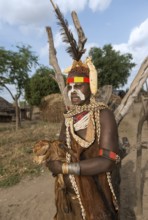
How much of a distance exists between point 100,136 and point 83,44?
85 centimetres

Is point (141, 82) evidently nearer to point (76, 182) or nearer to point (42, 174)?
point (76, 182)

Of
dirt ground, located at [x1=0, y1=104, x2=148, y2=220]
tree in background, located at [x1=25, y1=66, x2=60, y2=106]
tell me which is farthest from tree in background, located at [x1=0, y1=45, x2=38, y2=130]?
dirt ground, located at [x1=0, y1=104, x2=148, y2=220]

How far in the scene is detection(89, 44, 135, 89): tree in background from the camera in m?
27.6

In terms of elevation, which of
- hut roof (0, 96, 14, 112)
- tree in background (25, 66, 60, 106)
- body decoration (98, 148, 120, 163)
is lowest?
body decoration (98, 148, 120, 163)

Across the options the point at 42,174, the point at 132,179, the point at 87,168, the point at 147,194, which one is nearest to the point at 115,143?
the point at 87,168

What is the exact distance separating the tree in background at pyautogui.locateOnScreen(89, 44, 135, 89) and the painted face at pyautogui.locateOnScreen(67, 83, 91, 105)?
993 inches

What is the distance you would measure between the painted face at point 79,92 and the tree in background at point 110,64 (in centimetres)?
2521

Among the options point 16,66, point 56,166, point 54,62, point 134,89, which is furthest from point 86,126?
point 16,66

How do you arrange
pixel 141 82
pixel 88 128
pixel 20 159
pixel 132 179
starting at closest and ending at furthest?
pixel 88 128
pixel 141 82
pixel 132 179
pixel 20 159

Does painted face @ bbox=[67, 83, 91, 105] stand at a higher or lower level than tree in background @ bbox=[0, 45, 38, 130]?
lower

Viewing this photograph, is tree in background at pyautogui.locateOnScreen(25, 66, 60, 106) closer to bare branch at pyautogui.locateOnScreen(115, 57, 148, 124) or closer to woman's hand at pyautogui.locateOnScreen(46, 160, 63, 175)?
bare branch at pyautogui.locateOnScreen(115, 57, 148, 124)

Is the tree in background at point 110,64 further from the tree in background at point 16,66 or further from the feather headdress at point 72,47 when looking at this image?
the feather headdress at point 72,47

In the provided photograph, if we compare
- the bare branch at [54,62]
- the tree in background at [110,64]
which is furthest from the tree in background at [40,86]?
the bare branch at [54,62]

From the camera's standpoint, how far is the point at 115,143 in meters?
2.25
